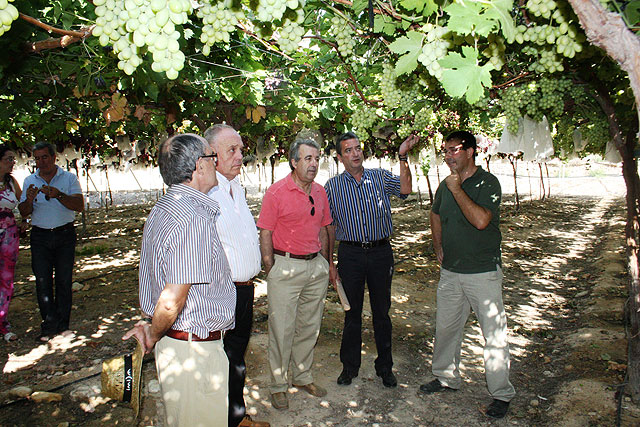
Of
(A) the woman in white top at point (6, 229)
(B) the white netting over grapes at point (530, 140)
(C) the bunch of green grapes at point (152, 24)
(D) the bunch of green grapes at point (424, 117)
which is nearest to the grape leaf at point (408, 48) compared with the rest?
(C) the bunch of green grapes at point (152, 24)

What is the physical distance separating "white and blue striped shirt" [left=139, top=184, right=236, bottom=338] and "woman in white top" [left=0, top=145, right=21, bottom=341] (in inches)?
126

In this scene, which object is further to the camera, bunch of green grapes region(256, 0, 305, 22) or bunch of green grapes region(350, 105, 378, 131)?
bunch of green grapes region(350, 105, 378, 131)

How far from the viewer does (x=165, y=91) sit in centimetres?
472

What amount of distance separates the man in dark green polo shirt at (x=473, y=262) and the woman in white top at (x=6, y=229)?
160 inches

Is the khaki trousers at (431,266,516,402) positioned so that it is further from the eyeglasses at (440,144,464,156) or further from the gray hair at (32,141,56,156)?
the gray hair at (32,141,56,156)

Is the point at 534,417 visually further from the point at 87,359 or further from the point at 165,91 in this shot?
the point at 165,91

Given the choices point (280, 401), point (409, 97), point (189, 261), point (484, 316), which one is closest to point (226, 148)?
point (189, 261)

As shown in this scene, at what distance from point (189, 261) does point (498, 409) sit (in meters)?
2.64

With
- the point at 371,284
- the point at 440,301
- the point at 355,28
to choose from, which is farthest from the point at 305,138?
the point at 440,301

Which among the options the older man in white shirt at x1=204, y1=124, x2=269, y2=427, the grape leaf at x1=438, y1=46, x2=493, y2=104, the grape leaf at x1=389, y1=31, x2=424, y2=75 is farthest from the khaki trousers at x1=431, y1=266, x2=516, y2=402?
the grape leaf at x1=438, y1=46, x2=493, y2=104

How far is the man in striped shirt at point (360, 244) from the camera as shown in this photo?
12.0 feet

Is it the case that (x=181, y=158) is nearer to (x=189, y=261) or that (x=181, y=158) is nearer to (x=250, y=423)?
(x=189, y=261)

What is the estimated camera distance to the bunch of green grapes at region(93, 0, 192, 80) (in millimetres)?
1170

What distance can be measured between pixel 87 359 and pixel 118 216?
42.5 ft
